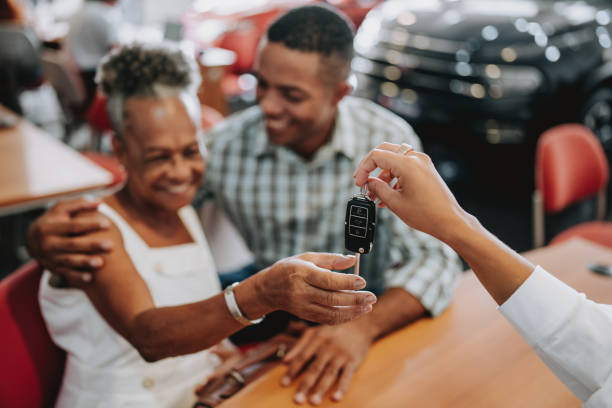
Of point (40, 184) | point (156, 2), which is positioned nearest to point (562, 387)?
point (40, 184)

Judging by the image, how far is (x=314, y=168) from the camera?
1848 millimetres

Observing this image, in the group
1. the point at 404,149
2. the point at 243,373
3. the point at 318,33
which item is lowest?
the point at 243,373

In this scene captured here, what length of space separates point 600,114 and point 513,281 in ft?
12.4

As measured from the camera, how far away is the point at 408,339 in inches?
54.6

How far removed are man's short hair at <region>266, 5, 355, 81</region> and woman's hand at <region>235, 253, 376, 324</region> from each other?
3.08ft

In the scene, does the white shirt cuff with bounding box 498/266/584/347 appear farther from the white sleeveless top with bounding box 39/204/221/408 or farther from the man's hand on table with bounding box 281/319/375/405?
the white sleeveless top with bounding box 39/204/221/408

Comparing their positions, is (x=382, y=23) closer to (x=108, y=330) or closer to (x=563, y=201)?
(x=563, y=201)

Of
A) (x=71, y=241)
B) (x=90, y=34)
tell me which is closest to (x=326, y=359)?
(x=71, y=241)

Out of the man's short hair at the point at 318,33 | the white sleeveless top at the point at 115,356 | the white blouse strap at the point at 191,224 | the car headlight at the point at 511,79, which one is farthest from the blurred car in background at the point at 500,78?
the white sleeveless top at the point at 115,356

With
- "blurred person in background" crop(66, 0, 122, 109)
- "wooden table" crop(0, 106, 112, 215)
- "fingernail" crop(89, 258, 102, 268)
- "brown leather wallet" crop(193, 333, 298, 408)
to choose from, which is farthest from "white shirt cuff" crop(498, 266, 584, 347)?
"blurred person in background" crop(66, 0, 122, 109)

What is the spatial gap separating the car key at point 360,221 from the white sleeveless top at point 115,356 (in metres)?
0.48

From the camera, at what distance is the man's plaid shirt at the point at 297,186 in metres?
1.79

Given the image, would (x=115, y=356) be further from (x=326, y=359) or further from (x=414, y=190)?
(x=414, y=190)

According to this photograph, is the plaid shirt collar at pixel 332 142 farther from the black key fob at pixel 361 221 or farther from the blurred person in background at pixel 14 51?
the blurred person in background at pixel 14 51
